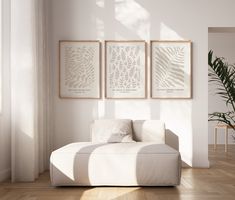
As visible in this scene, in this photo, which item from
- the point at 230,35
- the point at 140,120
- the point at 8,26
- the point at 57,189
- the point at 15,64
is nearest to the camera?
the point at 57,189

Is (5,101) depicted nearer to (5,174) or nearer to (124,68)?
(5,174)

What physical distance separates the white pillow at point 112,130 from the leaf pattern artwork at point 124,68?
579mm

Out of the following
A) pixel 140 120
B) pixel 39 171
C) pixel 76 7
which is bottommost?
pixel 39 171

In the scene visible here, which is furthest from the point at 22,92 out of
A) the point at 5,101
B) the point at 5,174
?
the point at 5,174

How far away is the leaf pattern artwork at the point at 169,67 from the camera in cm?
556

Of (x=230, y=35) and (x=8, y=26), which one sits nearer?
(x=8, y=26)

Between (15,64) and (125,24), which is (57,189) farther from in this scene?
(125,24)

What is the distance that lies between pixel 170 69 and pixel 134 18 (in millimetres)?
866

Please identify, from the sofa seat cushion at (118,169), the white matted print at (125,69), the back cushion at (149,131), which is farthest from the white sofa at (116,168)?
the white matted print at (125,69)

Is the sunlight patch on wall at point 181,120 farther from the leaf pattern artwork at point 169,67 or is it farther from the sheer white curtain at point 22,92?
the sheer white curtain at point 22,92

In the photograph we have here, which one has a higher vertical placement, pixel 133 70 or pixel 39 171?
pixel 133 70

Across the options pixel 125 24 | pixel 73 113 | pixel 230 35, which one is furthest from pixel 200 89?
pixel 230 35

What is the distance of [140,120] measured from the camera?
5340mm

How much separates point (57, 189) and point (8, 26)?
2.02m
